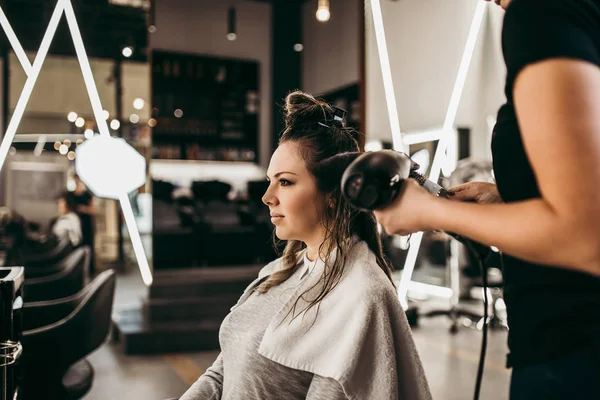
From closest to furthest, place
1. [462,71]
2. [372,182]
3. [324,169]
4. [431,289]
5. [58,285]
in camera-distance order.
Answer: [372,182] < [324,169] < [462,71] < [58,285] < [431,289]

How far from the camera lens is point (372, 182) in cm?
73

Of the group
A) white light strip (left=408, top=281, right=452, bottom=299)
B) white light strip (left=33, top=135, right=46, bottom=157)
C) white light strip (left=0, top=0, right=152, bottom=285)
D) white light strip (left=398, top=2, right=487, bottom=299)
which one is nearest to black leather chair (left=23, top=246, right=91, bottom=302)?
white light strip (left=0, top=0, right=152, bottom=285)

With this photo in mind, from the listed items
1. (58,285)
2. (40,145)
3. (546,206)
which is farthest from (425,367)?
(40,145)

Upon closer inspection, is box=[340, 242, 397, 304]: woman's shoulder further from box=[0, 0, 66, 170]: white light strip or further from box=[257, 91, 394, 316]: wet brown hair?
box=[0, 0, 66, 170]: white light strip

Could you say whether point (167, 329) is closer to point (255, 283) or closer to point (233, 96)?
point (255, 283)

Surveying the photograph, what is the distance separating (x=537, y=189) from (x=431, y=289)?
5764 millimetres

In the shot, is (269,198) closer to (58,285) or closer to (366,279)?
(366,279)

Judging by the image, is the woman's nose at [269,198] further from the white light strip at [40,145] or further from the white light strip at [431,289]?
the white light strip at [40,145]

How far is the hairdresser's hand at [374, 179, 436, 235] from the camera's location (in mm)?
728

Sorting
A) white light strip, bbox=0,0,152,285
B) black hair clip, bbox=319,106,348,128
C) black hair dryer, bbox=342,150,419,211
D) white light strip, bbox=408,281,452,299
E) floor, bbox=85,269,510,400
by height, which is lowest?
floor, bbox=85,269,510,400

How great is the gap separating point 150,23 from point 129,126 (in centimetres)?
492

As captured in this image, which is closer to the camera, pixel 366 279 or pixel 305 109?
pixel 366 279

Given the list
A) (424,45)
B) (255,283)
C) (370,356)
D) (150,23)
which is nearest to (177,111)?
(150,23)

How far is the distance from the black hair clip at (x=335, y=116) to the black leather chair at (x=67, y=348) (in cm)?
156
